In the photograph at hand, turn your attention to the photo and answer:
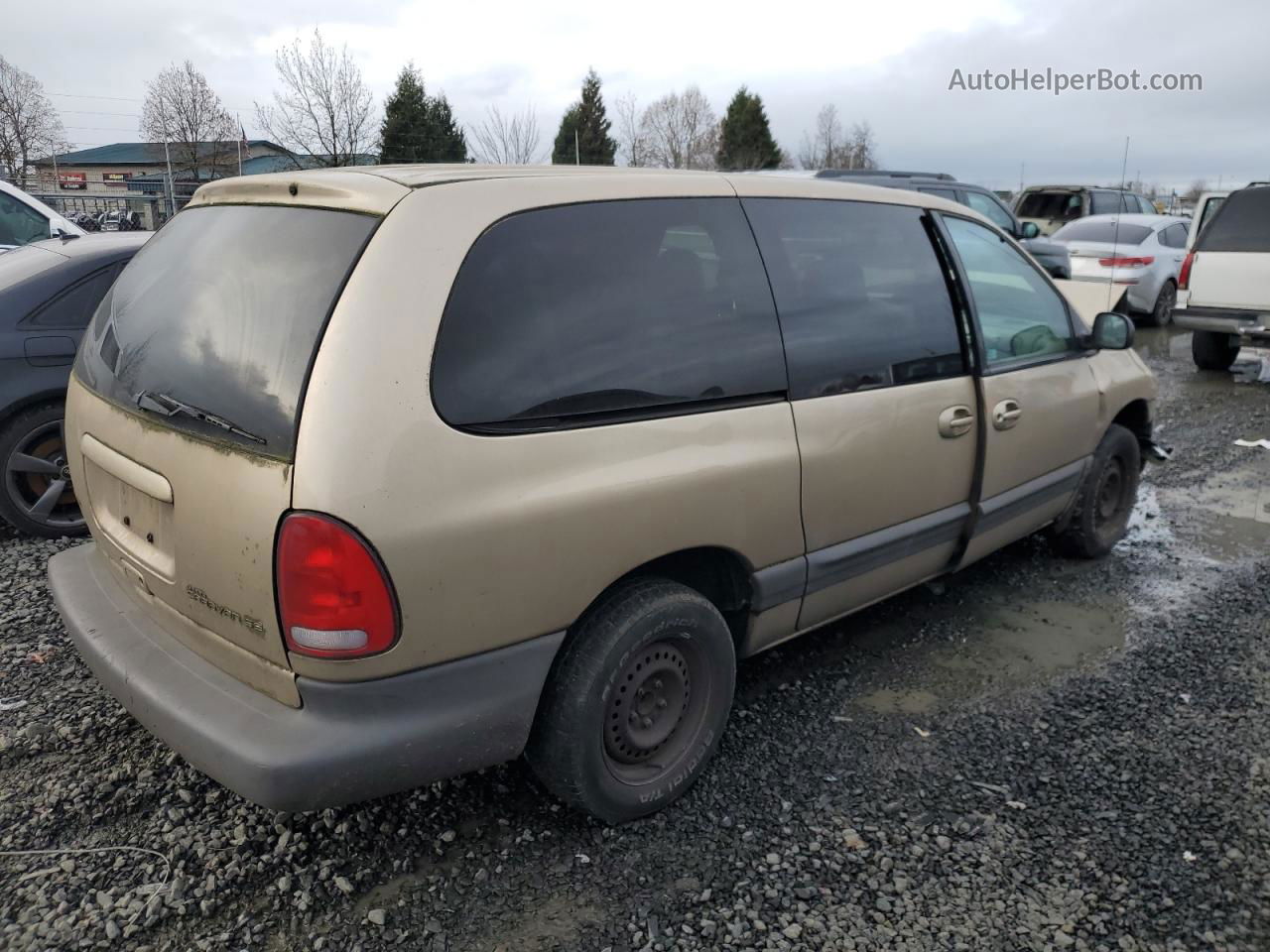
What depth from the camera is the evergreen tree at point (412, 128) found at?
2461 centimetres

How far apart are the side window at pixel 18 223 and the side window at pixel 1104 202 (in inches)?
660

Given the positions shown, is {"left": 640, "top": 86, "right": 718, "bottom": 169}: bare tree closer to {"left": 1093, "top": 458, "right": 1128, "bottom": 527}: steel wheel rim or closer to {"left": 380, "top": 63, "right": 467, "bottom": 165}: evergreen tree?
{"left": 380, "top": 63, "right": 467, "bottom": 165}: evergreen tree

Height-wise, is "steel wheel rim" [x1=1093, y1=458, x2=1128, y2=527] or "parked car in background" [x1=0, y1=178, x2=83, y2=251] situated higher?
"parked car in background" [x1=0, y1=178, x2=83, y2=251]

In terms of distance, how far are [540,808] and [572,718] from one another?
0.52 metres

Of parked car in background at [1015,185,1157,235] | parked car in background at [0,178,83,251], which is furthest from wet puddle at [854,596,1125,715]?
parked car in background at [1015,185,1157,235]

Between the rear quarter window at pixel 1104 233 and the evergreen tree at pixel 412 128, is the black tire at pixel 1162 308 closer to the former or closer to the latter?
the rear quarter window at pixel 1104 233

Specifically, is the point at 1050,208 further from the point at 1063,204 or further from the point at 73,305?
the point at 73,305

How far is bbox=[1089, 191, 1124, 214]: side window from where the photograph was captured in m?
18.0

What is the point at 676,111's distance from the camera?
41.6m

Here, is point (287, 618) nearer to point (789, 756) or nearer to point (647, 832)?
point (647, 832)

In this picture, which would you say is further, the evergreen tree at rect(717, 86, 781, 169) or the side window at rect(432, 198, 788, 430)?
the evergreen tree at rect(717, 86, 781, 169)

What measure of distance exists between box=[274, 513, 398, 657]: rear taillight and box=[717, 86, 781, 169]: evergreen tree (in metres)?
47.8

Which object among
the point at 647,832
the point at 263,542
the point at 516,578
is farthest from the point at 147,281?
the point at 647,832

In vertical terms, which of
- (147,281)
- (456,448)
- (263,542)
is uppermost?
(147,281)
